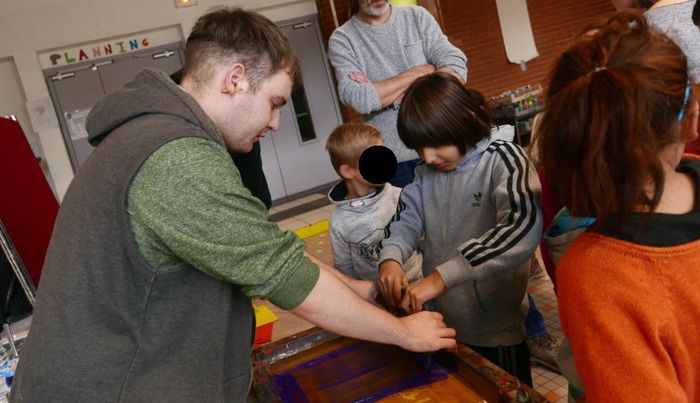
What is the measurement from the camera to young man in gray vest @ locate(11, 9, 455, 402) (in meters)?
0.86

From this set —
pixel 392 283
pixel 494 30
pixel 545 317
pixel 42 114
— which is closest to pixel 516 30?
pixel 494 30

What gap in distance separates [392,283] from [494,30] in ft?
20.3

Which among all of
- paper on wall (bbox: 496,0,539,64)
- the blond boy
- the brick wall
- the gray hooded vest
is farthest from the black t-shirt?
paper on wall (bbox: 496,0,539,64)

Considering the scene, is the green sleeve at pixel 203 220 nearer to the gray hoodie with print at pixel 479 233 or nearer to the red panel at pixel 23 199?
the gray hoodie with print at pixel 479 233

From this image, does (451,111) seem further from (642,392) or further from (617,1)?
(617,1)

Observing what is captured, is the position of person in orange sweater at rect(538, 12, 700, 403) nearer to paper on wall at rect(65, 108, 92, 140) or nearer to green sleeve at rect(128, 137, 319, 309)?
green sleeve at rect(128, 137, 319, 309)

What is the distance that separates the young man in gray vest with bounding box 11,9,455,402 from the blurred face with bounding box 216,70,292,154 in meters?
0.07

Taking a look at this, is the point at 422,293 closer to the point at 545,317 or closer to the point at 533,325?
the point at 533,325

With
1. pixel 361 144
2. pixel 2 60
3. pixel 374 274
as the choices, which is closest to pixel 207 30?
pixel 361 144

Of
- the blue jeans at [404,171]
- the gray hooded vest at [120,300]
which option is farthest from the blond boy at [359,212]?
the gray hooded vest at [120,300]

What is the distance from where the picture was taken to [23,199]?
7.18 ft

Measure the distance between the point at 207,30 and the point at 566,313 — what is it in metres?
0.82

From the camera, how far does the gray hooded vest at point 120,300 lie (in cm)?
88

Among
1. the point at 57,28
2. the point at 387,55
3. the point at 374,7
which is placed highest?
the point at 57,28
